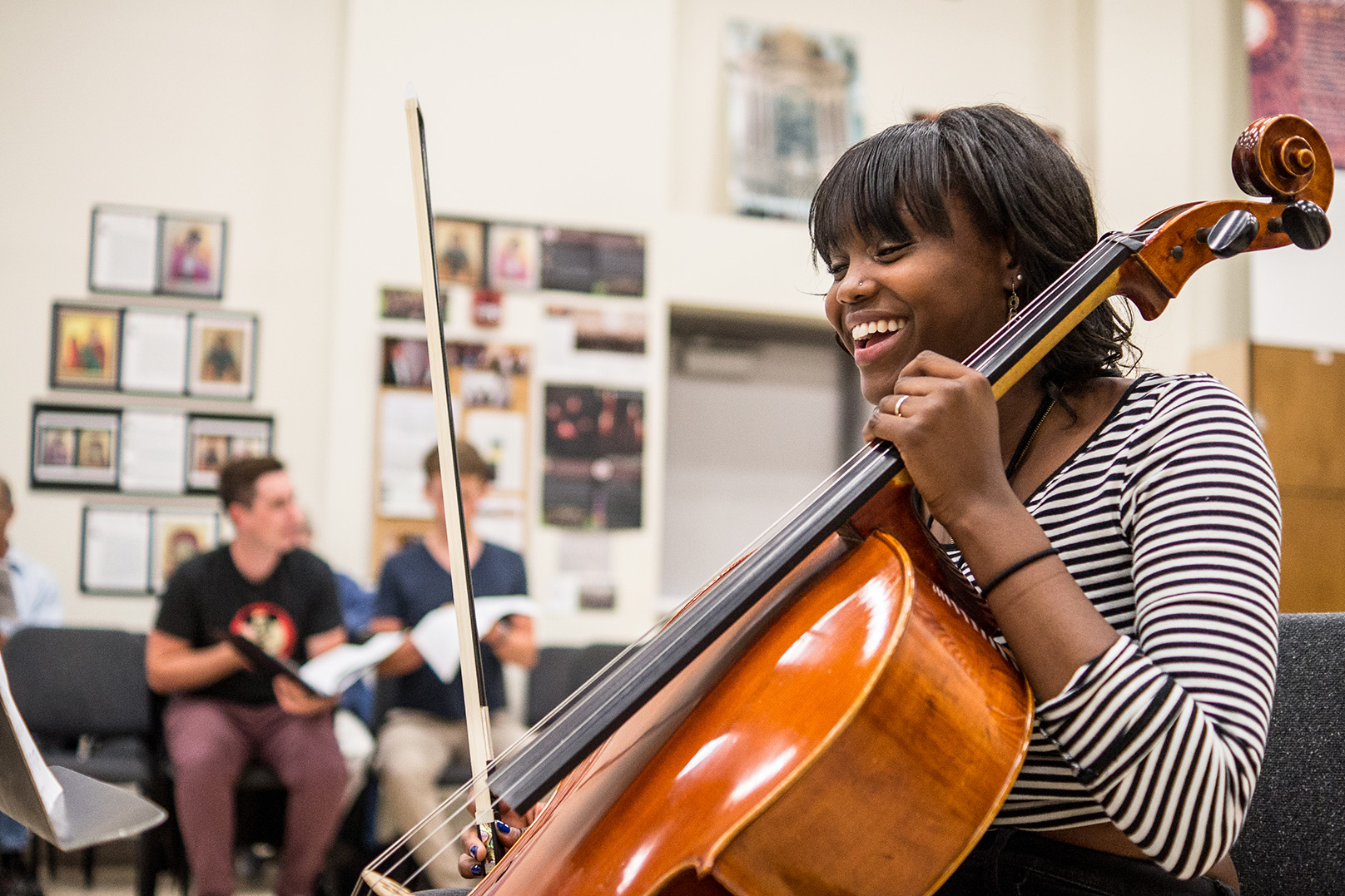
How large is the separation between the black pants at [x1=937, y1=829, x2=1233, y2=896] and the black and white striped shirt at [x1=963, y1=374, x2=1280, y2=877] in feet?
0.07

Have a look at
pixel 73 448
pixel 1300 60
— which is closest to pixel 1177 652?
pixel 73 448

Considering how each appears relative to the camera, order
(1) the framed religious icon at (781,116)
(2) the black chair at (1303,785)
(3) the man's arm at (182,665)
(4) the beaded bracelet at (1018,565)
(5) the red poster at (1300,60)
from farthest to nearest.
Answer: (5) the red poster at (1300,60)
(1) the framed religious icon at (781,116)
(3) the man's arm at (182,665)
(2) the black chair at (1303,785)
(4) the beaded bracelet at (1018,565)

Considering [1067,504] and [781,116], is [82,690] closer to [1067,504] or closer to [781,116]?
[1067,504]

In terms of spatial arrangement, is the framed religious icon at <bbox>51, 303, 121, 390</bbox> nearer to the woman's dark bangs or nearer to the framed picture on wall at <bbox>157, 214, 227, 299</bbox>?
the framed picture on wall at <bbox>157, 214, 227, 299</bbox>

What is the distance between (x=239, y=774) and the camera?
10.4 feet

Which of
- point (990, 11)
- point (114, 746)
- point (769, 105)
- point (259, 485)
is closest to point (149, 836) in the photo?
point (114, 746)

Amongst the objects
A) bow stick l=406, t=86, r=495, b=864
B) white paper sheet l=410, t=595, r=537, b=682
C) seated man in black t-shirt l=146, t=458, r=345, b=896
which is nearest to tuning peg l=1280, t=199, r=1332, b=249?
bow stick l=406, t=86, r=495, b=864

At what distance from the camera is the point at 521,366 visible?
15.4 ft

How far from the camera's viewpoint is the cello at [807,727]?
677 mm

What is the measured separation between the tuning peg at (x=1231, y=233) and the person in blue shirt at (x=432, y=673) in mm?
2647

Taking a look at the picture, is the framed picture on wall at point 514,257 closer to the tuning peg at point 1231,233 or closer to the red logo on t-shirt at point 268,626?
the red logo on t-shirt at point 268,626

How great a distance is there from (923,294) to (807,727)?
1.62 ft

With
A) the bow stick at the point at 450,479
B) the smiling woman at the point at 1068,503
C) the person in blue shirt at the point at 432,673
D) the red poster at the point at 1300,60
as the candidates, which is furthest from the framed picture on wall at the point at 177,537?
the red poster at the point at 1300,60

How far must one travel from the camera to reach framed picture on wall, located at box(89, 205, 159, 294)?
178 inches
